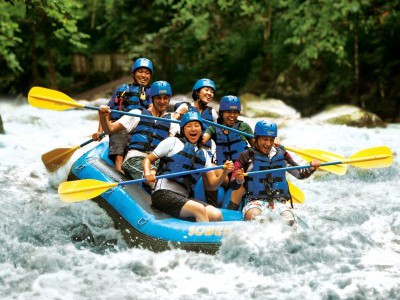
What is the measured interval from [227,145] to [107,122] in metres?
1.11

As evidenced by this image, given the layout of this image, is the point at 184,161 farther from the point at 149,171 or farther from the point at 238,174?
the point at 238,174

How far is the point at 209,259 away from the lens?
15.0 feet

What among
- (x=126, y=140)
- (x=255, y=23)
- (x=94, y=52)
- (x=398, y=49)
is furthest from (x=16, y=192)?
(x=94, y=52)

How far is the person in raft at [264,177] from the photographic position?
4.87m

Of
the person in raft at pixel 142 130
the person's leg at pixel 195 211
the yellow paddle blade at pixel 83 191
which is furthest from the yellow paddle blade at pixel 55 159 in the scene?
the person's leg at pixel 195 211

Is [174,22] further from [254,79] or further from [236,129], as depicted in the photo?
[236,129]

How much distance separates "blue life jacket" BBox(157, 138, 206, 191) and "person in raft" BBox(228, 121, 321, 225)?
311 mm

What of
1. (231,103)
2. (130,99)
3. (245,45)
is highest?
(231,103)

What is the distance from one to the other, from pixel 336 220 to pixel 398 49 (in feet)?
24.1

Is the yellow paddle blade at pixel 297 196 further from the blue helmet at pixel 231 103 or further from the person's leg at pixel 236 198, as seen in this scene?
the blue helmet at pixel 231 103

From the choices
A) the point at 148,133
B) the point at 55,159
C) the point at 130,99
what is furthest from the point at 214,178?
the point at 55,159

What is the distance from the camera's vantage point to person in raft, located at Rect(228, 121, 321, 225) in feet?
16.0

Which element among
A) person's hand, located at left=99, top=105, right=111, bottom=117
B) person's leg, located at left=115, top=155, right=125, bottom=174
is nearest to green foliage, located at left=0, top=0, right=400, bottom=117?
person's leg, located at left=115, top=155, right=125, bottom=174

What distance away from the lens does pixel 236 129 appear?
573cm
